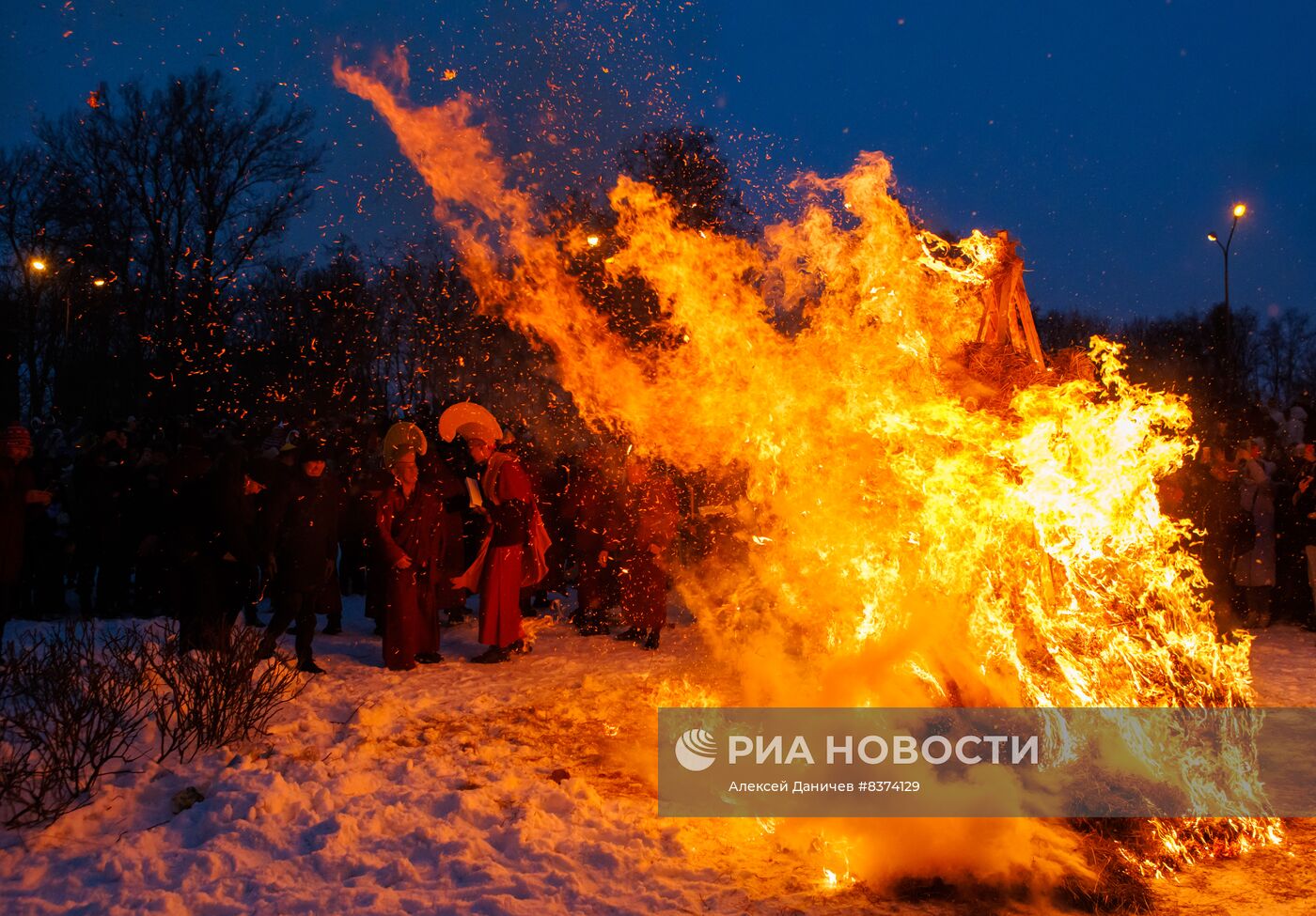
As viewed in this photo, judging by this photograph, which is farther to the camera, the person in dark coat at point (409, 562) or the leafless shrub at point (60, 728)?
the person in dark coat at point (409, 562)

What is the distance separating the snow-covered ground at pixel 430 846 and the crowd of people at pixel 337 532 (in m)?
1.66

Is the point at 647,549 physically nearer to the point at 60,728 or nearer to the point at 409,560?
the point at 409,560

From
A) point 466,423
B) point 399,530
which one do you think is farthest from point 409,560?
point 466,423

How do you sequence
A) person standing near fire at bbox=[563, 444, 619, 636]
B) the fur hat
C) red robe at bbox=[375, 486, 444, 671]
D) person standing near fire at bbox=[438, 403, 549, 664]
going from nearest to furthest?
red robe at bbox=[375, 486, 444, 671] → person standing near fire at bbox=[438, 403, 549, 664] → the fur hat → person standing near fire at bbox=[563, 444, 619, 636]

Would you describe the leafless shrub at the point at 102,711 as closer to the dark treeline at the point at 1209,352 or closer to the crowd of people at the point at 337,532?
the crowd of people at the point at 337,532

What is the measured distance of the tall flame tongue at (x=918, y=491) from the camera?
5758 millimetres

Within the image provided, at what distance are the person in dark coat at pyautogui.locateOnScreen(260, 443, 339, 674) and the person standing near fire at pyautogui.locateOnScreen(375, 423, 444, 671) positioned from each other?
573 millimetres

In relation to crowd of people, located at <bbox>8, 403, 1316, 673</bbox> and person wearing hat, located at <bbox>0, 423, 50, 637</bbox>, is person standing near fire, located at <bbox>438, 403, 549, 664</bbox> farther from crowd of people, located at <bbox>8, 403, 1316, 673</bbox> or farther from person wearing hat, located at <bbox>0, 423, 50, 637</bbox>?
person wearing hat, located at <bbox>0, 423, 50, 637</bbox>

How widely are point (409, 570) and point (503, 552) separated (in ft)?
3.07

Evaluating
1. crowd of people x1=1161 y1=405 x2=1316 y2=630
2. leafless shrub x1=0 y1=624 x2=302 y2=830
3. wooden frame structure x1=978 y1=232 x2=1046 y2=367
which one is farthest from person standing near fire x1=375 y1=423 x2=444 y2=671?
crowd of people x1=1161 y1=405 x2=1316 y2=630

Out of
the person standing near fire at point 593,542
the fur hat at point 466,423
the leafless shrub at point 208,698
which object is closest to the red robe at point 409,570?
the fur hat at point 466,423

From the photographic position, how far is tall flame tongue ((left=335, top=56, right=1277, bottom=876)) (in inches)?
227

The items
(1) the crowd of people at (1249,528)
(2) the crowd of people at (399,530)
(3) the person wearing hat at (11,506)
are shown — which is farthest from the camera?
(1) the crowd of people at (1249,528)

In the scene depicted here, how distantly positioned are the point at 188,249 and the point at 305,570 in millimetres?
26511
